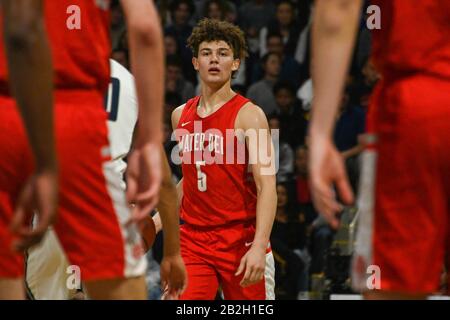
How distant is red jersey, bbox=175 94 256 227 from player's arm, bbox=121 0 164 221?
3430mm

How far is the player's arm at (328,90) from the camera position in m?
2.75

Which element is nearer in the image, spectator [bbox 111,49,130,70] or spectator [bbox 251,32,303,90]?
spectator [bbox 111,49,130,70]

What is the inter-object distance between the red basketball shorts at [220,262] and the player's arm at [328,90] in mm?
3551

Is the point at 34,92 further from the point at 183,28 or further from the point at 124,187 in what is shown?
the point at 183,28

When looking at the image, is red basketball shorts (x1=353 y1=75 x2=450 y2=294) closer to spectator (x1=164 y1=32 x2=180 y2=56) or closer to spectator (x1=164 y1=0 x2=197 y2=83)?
spectator (x1=164 y1=0 x2=197 y2=83)

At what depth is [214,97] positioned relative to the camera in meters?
6.73

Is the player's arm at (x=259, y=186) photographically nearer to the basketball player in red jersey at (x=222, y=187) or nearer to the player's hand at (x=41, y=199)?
the basketball player in red jersey at (x=222, y=187)

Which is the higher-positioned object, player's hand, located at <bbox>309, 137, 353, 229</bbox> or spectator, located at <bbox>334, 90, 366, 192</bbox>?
player's hand, located at <bbox>309, 137, 353, 229</bbox>

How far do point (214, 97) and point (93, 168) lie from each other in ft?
12.2

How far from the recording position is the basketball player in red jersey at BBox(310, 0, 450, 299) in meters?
2.80

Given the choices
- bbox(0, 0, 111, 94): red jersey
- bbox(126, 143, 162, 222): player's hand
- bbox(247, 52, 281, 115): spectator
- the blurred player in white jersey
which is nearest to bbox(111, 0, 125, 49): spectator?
bbox(247, 52, 281, 115): spectator

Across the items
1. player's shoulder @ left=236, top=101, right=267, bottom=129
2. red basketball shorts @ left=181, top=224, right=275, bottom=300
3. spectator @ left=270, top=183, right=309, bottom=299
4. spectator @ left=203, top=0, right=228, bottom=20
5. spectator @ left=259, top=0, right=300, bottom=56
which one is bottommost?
spectator @ left=270, top=183, right=309, bottom=299

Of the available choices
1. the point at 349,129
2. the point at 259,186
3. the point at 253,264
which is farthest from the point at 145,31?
the point at 349,129

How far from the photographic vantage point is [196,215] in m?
6.56
